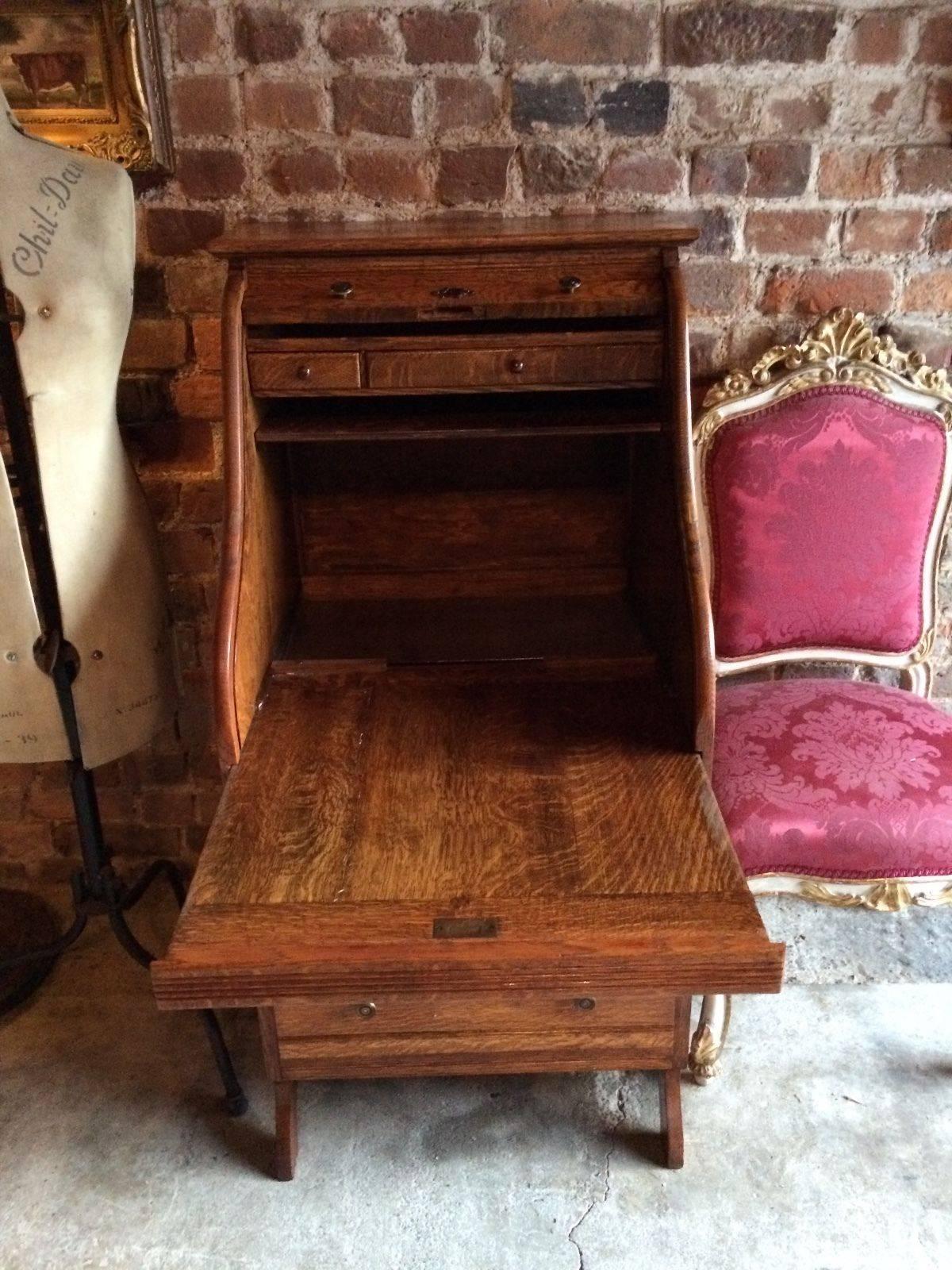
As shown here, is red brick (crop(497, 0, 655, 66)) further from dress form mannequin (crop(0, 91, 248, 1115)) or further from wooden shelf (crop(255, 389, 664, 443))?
dress form mannequin (crop(0, 91, 248, 1115))

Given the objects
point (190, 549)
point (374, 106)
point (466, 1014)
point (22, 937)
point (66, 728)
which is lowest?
point (22, 937)

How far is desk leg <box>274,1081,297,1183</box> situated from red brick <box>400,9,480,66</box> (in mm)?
1461

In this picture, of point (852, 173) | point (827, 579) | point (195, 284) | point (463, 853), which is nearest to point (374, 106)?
point (195, 284)

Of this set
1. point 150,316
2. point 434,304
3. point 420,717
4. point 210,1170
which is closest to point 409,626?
point 420,717

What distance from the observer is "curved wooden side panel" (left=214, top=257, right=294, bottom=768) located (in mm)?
1306

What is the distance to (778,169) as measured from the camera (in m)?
1.61

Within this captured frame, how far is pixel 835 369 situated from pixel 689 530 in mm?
526

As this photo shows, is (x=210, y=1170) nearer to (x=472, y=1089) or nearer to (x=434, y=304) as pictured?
(x=472, y=1089)

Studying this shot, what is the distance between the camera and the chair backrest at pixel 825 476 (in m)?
1.64

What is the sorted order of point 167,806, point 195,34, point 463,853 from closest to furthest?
point 463,853 < point 195,34 < point 167,806

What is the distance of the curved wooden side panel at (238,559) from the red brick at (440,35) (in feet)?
1.58

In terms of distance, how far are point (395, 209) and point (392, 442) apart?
13.9 inches

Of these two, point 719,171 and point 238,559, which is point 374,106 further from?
point 238,559

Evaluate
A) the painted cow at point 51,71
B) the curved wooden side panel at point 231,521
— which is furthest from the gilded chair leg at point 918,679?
the painted cow at point 51,71
